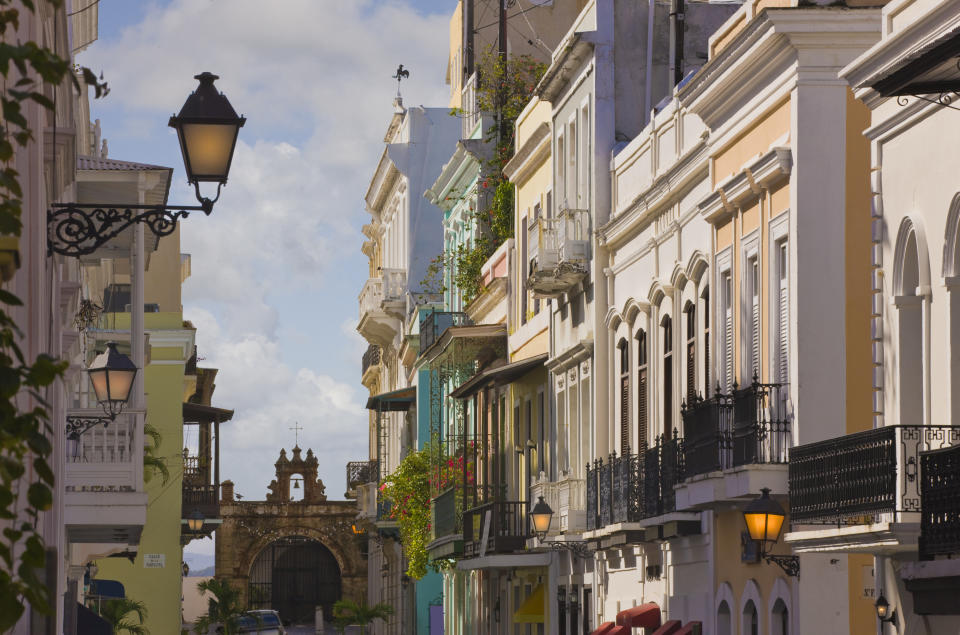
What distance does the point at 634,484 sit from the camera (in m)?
21.6

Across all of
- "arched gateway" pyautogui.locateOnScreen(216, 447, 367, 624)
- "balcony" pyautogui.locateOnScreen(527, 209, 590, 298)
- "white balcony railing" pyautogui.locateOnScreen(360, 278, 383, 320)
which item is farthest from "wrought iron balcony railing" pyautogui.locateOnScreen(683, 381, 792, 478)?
"arched gateway" pyautogui.locateOnScreen(216, 447, 367, 624)

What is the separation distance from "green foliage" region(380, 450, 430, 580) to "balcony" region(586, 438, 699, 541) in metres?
13.2

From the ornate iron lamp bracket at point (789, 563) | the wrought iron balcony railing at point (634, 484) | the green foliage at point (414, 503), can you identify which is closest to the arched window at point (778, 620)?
the ornate iron lamp bracket at point (789, 563)

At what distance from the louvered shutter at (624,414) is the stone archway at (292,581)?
1960 inches

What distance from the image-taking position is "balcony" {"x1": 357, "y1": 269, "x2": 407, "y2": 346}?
4801 cm

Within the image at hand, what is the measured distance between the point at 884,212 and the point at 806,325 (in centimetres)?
230

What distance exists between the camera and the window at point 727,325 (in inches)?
718

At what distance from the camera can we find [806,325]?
16.0m

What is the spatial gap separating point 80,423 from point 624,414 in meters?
9.22

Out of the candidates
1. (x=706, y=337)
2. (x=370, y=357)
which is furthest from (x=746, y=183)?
(x=370, y=357)

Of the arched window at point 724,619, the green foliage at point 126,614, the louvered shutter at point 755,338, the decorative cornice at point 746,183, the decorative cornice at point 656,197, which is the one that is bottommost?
the green foliage at point 126,614

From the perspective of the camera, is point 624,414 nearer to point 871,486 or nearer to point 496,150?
point 871,486

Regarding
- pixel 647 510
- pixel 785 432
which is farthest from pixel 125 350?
pixel 785 432

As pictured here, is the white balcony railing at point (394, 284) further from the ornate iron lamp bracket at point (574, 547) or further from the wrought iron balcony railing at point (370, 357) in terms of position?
the ornate iron lamp bracket at point (574, 547)
